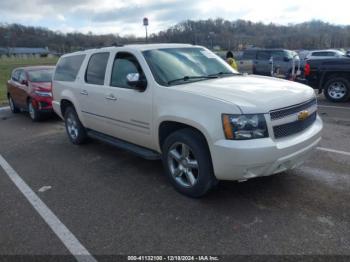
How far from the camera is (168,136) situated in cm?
405

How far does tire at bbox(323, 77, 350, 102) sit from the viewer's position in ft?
33.3

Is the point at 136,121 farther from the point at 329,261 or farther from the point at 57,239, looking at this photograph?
the point at 329,261

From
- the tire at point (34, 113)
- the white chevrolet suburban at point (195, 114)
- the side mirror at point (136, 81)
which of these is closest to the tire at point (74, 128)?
the white chevrolet suburban at point (195, 114)

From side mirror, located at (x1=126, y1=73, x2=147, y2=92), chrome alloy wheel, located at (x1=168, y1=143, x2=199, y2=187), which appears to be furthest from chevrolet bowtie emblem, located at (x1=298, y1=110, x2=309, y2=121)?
side mirror, located at (x1=126, y1=73, x2=147, y2=92)

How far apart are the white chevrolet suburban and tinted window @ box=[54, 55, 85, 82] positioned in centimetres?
49

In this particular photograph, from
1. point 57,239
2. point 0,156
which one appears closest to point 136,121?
point 57,239

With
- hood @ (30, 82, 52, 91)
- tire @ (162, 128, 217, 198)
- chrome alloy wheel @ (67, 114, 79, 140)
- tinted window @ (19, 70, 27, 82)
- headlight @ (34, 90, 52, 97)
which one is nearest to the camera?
tire @ (162, 128, 217, 198)

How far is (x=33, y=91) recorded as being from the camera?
363 inches

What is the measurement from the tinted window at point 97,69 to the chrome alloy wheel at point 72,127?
114 centimetres

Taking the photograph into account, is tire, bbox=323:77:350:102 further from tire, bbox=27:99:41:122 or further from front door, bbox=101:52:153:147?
tire, bbox=27:99:41:122

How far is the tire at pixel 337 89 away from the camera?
10.2 m

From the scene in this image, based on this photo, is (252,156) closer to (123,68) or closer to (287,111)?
(287,111)

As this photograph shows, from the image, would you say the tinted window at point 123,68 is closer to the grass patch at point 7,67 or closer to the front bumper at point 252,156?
the front bumper at point 252,156

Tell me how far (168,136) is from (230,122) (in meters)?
1.02
